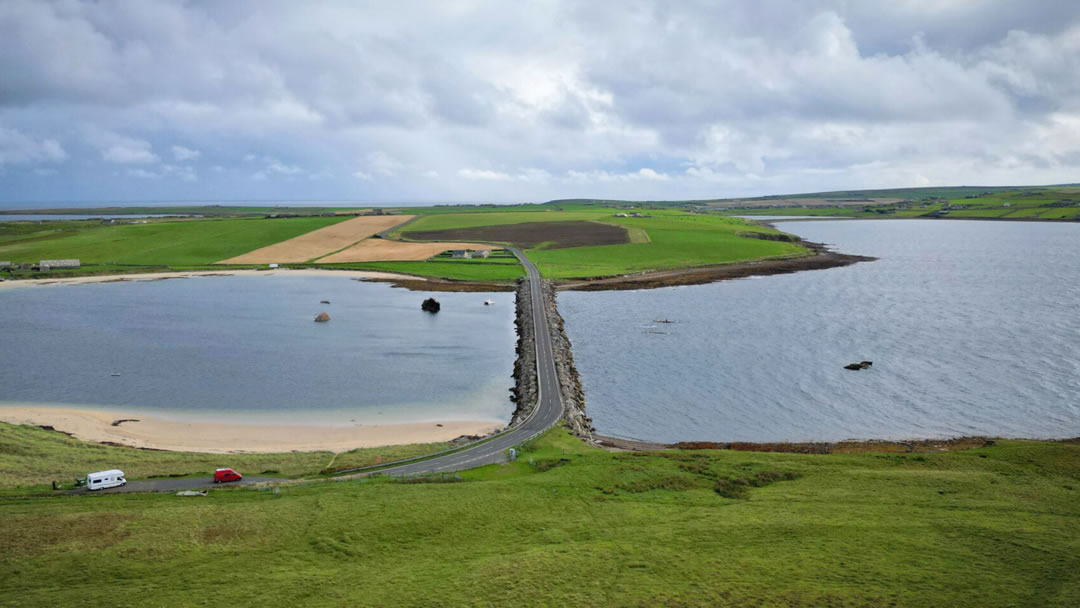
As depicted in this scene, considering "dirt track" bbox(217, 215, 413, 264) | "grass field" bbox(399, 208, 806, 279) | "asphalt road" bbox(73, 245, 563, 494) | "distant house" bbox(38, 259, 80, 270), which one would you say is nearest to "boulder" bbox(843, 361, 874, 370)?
"asphalt road" bbox(73, 245, 563, 494)

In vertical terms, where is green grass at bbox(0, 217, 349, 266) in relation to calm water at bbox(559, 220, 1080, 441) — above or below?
above

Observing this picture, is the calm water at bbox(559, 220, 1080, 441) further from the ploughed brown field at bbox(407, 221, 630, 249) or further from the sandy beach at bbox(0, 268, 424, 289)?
the ploughed brown field at bbox(407, 221, 630, 249)

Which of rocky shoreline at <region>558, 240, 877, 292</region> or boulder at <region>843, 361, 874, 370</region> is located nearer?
boulder at <region>843, 361, 874, 370</region>

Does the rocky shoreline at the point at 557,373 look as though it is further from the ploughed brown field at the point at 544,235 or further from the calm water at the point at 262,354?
the ploughed brown field at the point at 544,235

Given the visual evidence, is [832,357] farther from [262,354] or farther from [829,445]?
[262,354]

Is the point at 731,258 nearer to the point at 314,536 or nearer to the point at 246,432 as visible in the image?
the point at 246,432

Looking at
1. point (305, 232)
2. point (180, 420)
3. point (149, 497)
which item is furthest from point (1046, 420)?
point (305, 232)

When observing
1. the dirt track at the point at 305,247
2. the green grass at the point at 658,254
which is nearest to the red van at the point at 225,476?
the green grass at the point at 658,254
